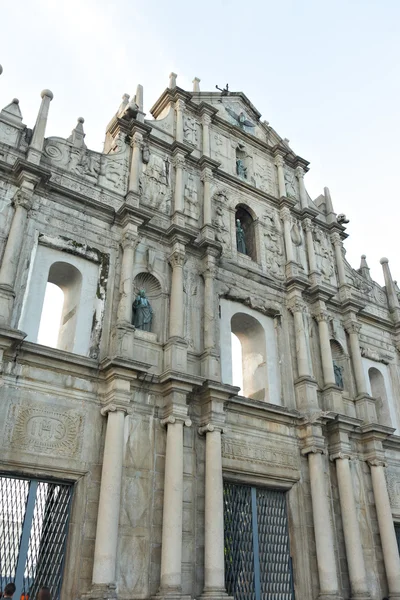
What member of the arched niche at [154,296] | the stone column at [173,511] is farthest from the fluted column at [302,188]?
the stone column at [173,511]

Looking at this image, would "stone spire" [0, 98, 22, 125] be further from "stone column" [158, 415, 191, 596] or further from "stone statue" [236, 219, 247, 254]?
"stone column" [158, 415, 191, 596]

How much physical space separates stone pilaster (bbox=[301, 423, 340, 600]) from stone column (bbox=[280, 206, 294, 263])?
4.80 metres

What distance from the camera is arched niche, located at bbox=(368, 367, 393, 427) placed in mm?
14938

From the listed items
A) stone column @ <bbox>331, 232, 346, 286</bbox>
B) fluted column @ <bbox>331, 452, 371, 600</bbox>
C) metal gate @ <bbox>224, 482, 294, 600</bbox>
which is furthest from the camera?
stone column @ <bbox>331, 232, 346, 286</bbox>

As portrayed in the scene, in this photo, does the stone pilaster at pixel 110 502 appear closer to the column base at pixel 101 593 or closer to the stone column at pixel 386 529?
the column base at pixel 101 593

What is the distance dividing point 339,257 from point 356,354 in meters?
3.33

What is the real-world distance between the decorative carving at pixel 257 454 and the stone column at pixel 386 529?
2.28 metres

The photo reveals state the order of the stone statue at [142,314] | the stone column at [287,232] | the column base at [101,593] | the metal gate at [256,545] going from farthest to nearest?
the stone column at [287,232] < the stone statue at [142,314] < the metal gate at [256,545] < the column base at [101,593]

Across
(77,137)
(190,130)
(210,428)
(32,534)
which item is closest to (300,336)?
(210,428)

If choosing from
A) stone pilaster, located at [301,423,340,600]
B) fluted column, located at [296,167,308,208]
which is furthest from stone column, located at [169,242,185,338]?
fluted column, located at [296,167,308,208]

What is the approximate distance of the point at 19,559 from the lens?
8078mm

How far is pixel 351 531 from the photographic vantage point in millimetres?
11438

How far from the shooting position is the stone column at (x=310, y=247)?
50.0ft

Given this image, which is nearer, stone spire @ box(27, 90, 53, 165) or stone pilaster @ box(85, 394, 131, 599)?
stone pilaster @ box(85, 394, 131, 599)
